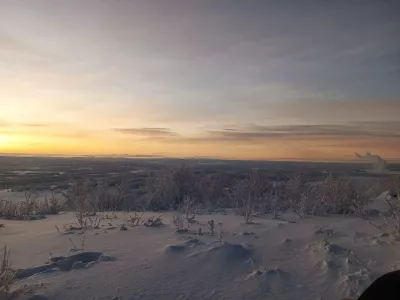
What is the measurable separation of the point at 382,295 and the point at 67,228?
5.36 metres

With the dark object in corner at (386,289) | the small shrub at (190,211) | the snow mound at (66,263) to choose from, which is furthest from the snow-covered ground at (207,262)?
the dark object in corner at (386,289)

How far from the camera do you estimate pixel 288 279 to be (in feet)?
12.4

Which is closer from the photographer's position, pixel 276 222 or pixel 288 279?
pixel 288 279

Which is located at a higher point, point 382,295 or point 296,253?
point 382,295

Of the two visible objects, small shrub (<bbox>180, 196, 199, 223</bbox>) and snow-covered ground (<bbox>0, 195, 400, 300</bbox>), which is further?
small shrub (<bbox>180, 196, 199, 223</bbox>)

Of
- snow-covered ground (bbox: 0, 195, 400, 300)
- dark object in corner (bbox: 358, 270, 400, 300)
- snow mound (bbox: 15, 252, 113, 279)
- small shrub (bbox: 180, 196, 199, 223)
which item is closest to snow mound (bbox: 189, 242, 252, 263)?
snow-covered ground (bbox: 0, 195, 400, 300)

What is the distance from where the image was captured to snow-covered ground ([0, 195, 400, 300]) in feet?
11.6

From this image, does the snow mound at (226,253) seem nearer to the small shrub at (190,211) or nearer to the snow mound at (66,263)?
the snow mound at (66,263)

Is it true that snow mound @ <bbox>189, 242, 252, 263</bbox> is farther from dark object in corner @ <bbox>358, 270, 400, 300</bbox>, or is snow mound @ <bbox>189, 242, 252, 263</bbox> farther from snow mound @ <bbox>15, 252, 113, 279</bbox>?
dark object in corner @ <bbox>358, 270, 400, 300</bbox>

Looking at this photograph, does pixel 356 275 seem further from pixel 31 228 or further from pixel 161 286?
pixel 31 228

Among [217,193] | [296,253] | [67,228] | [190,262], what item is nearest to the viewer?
[190,262]

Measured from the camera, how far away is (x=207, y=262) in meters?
4.29

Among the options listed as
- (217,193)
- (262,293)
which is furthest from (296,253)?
(217,193)

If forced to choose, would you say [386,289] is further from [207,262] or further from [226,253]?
[226,253]
